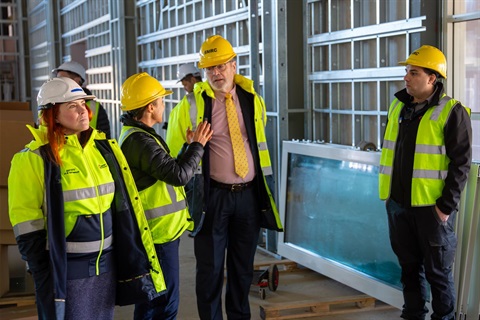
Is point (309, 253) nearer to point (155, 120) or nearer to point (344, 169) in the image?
point (344, 169)

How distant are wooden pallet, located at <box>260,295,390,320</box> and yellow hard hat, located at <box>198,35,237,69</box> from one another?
7.27 ft

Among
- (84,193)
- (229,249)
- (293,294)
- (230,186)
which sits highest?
(84,193)

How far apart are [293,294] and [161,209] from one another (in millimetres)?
2764

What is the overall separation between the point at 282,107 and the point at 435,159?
3126 millimetres

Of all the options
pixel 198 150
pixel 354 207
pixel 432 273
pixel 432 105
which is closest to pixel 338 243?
pixel 354 207

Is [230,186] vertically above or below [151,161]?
below

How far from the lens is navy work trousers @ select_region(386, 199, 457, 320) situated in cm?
488

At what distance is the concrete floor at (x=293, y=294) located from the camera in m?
5.97

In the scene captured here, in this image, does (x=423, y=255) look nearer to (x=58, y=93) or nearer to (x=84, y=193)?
(x=84, y=193)

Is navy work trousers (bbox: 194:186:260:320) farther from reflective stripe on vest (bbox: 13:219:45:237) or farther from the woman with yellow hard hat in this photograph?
reflective stripe on vest (bbox: 13:219:45:237)

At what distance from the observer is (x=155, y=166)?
409cm

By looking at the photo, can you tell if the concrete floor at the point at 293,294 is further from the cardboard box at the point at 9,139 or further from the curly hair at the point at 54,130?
the curly hair at the point at 54,130

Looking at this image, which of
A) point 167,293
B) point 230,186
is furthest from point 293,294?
point 167,293

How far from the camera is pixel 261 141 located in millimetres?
5148
